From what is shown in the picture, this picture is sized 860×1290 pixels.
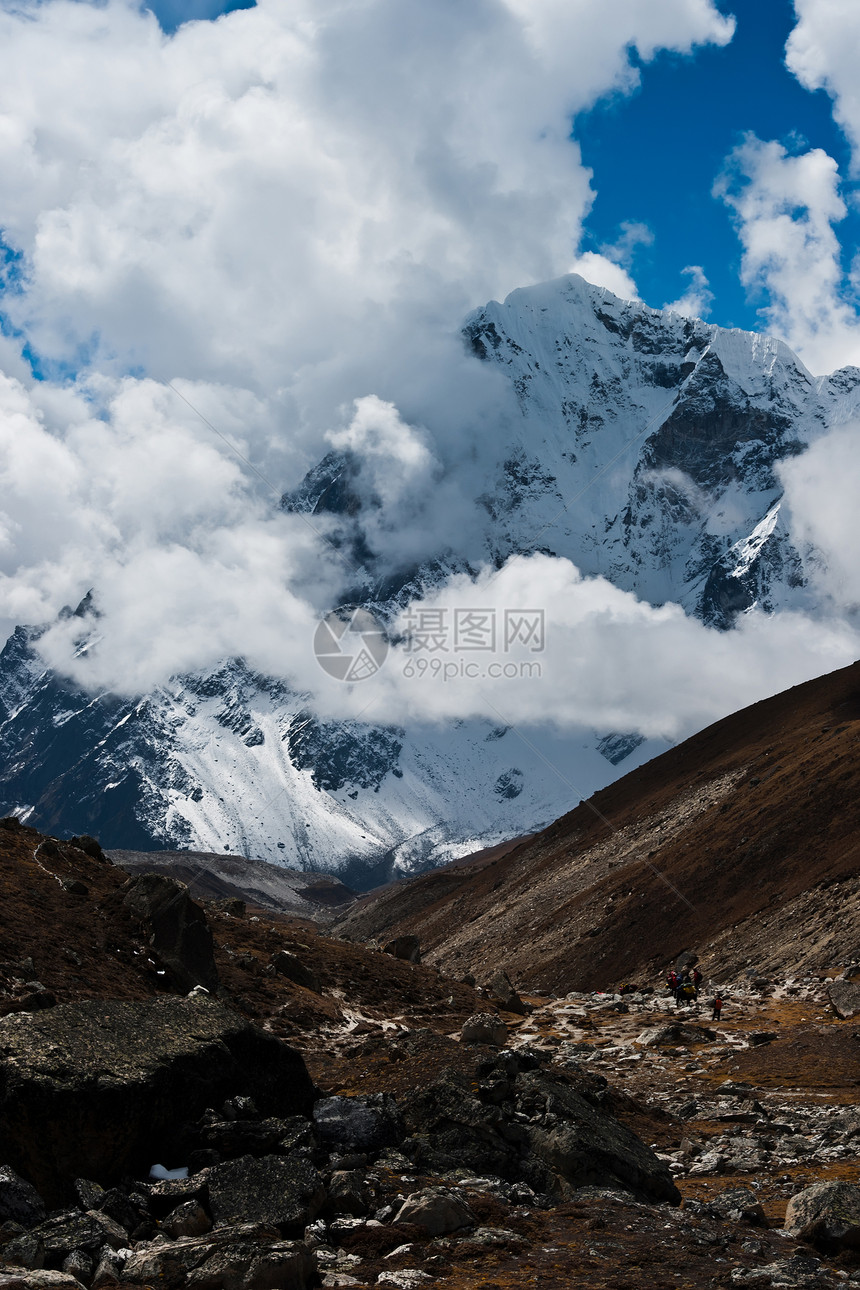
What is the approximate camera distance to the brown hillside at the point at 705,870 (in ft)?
167

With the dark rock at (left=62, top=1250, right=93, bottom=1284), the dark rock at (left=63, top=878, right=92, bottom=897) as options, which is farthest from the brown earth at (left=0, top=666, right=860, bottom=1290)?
the dark rock at (left=62, top=1250, right=93, bottom=1284)

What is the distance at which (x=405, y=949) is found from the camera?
44.5m

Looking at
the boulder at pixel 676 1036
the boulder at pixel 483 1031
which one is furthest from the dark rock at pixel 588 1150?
the boulder at pixel 676 1036

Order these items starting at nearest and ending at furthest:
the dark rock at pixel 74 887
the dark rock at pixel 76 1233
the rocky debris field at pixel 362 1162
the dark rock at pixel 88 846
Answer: the dark rock at pixel 76 1233 → the rocky debris field at pixel 362 1162 → the dark rock at pixel 74 887 → the dark rock at pixel 88 846

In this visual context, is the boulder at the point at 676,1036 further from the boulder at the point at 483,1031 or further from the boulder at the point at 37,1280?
the boulder at the point at 37,1280

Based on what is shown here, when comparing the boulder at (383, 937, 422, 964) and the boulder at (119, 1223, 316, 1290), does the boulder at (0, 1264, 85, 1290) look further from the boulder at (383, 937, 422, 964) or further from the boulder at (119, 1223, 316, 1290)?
the boulder at (383, 937, 422, 964)

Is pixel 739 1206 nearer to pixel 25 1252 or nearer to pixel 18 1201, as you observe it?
pixel 25 1252

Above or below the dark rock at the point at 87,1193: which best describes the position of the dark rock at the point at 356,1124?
below

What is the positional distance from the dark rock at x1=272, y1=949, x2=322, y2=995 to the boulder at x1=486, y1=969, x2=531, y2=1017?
8728 mm

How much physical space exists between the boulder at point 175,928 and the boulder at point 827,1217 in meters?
15.0

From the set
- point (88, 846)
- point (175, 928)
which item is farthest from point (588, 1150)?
point (88, 846)

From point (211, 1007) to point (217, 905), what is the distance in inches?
1053

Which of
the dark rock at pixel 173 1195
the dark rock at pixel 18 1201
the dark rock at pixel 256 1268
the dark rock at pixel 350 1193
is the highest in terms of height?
the dark rock at pixel 18 1201

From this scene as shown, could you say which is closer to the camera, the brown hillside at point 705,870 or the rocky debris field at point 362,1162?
the rocky debris field at point 362,1162
